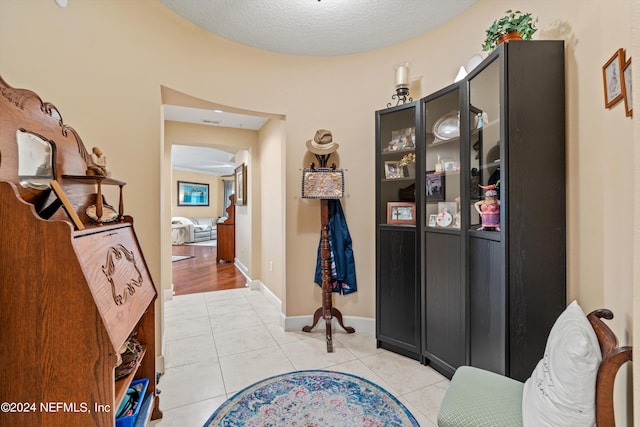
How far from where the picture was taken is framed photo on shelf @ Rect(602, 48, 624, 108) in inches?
41.8

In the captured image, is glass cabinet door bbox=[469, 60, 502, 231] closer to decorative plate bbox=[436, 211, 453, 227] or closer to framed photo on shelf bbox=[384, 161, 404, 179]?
decorative plate bbox=[436, 211, 453, 227]

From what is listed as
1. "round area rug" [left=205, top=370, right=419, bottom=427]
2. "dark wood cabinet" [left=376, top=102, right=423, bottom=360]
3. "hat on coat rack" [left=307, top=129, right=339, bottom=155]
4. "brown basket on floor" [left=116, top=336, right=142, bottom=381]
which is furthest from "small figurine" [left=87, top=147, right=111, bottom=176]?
"dark wood cabinet" [left=376, top=102, right=423, bottom=360]

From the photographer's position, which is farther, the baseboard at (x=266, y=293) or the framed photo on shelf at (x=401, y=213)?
the baseboard at (x=266, y=293)

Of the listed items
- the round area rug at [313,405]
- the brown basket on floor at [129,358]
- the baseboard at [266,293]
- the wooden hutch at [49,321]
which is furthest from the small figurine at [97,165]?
the baseboard at [266,293]

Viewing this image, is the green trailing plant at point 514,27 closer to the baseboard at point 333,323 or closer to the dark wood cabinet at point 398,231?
the dark wood cabinet at point 398,231

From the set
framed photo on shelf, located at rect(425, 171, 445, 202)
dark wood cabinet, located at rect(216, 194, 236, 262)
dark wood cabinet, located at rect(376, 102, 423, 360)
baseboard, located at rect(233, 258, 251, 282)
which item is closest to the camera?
framed photo on shelf, located at rect(425, 171, 445, 202)

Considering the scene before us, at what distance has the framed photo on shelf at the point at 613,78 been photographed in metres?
1.06

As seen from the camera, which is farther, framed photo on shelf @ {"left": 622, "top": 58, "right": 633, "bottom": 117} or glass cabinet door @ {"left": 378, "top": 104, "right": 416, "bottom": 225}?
glass cabinet door @ {"left": 378, "top": 104, "right": 416, "bottom": 225}

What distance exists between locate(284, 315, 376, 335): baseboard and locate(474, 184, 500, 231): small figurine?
5.40 ft

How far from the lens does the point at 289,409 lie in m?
1.77

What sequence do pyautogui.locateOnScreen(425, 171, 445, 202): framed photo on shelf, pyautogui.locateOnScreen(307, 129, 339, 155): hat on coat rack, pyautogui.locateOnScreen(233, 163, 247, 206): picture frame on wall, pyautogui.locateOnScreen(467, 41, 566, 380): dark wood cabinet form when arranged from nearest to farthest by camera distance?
1. pyautogui.locateOnScreen(467, 41, 566, 380): dark wood cabinet
2. pyautogui.locateOnScreen(425, 171, 445, 202): framed photo on shelf
3. pyautogui.locateOnScreen(307, 129, 339, 155): hat on coat rack
4. pyautogui.locateOnScreen(233, 163, 247, 206): picture frame on wall

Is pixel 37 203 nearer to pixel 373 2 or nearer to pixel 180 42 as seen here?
pixel 180 42

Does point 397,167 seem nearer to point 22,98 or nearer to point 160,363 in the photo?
point 22,98

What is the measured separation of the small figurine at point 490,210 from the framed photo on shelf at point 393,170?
2.83 feet
